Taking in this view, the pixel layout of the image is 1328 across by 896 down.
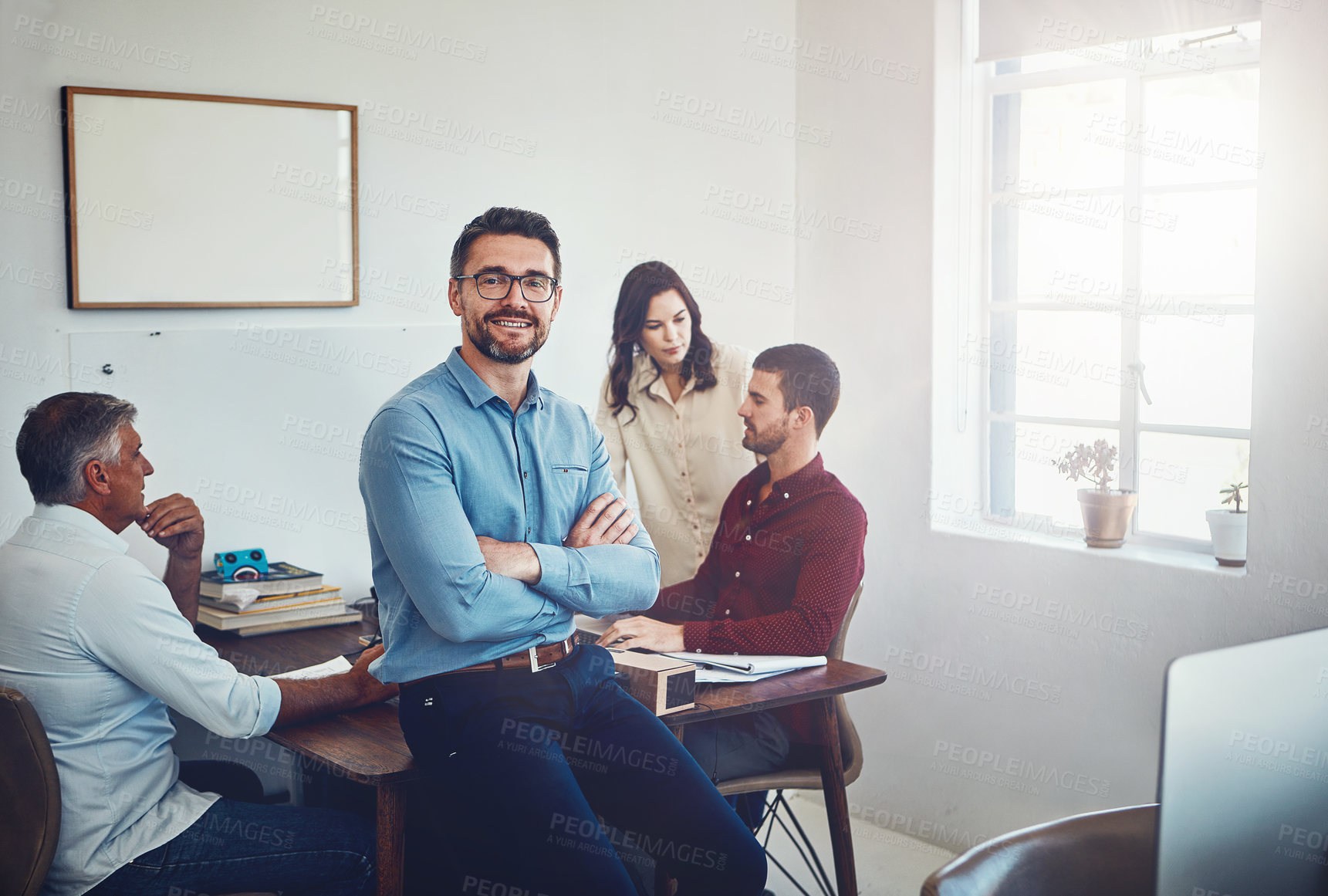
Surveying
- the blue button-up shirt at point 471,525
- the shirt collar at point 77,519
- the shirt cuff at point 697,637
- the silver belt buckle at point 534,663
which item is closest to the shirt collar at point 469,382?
the blue button-up shirt at point 471,525

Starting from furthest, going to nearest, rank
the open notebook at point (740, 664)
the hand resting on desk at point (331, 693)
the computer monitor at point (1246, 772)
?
the open notebook at point (740, 664), the hand resting on desk at point (331, 693), the computer monitor at point (1246, 772)

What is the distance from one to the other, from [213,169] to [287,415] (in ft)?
2.36

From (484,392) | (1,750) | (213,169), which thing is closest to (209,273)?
(213,169)

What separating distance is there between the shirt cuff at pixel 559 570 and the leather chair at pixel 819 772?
767 mm

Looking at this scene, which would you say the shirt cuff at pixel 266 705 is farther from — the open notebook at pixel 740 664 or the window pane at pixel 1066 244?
the window pane at pixel 1066 244

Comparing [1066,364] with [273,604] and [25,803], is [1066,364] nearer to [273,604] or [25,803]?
[273,604]

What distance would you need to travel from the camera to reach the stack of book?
298 centimetres

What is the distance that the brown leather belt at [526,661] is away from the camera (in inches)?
78.5

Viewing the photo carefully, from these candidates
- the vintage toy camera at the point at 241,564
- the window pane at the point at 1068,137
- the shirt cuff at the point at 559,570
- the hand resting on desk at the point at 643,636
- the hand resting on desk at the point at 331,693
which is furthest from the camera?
the window pane at the point at 1068,137

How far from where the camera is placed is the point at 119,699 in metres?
2.01

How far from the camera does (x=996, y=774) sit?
3.47 m

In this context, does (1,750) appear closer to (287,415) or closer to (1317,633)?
(287,415)

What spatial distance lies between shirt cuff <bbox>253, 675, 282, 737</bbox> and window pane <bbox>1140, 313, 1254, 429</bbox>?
2506 mm

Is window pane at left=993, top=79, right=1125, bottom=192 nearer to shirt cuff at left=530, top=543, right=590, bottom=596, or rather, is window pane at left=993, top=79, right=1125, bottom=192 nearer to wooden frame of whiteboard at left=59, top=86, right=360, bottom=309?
wooden frame of whiteboard at left=59, top=86, right=360, bottom=309
